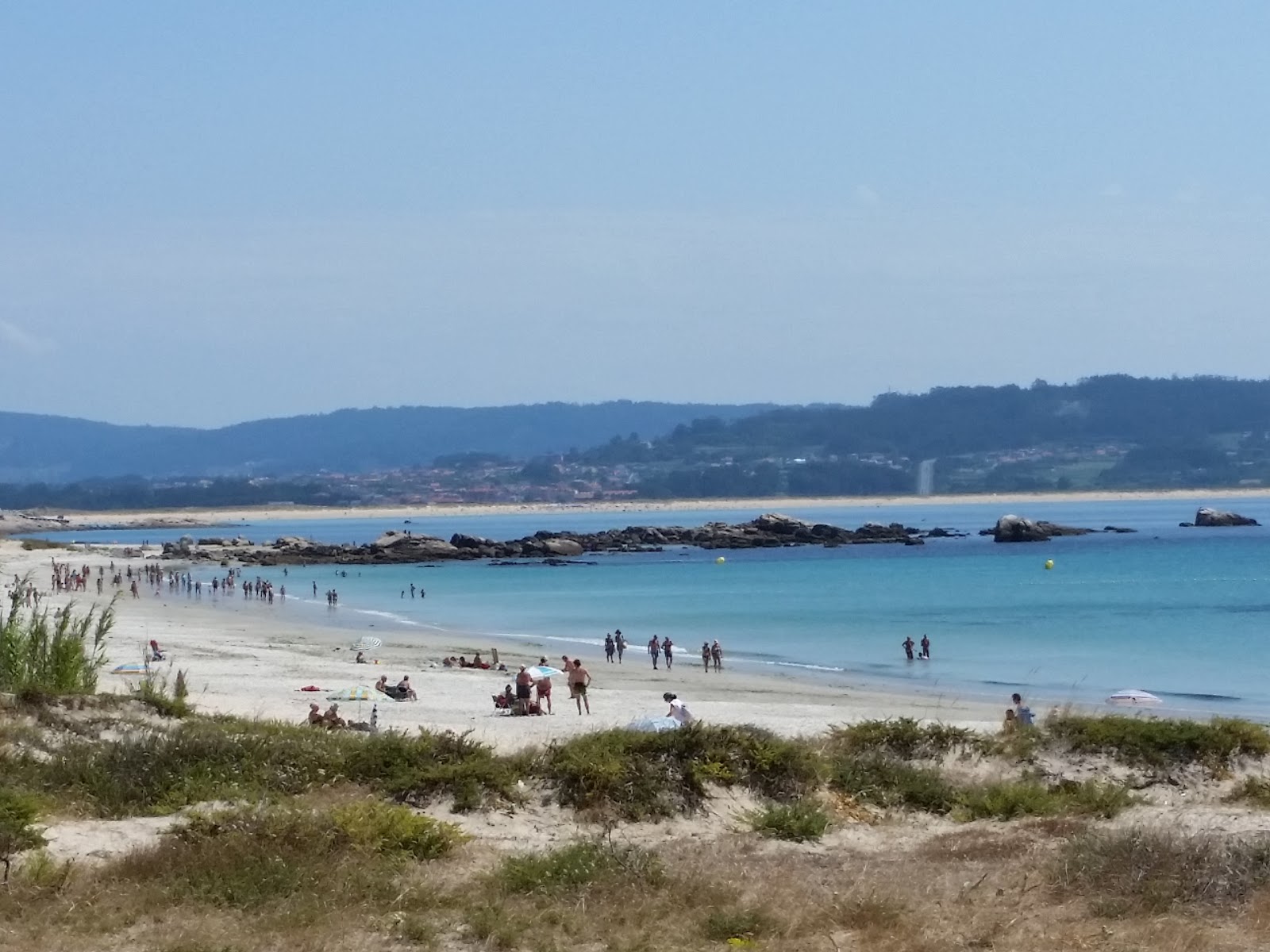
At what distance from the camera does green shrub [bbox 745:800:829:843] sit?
9.88 meters

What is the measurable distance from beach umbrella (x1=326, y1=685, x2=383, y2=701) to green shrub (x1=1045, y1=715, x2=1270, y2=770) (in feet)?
47.7

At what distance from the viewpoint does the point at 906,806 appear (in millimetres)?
10852

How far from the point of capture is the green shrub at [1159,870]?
7.84 meters

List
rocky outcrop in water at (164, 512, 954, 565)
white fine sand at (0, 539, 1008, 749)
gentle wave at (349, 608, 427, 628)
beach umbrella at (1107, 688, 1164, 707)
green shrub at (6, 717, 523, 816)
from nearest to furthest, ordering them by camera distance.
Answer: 1. green shrub at (6, 717, 523, 816)
2. white fine sand at (0, 539, 1008, 749)
3. beach umbrella at (1107, 688, 1164, 707)
4. gentle wave at (349, 608, 427, 628)
5. rocky outcrop in water at (164, 512, 954, 565)

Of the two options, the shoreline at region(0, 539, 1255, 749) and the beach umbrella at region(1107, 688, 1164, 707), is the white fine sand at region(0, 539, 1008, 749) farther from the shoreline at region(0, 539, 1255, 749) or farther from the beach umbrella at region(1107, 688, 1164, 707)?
the beach umbrella at region(1107, 688, 1164, 707)

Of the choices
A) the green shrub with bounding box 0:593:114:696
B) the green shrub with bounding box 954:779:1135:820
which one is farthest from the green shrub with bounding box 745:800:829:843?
the green shrub with bounding box 0:593:114:696

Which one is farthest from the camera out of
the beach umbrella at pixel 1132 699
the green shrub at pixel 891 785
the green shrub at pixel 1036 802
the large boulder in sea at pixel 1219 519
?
the large boulder in sea at pixel 1219 519

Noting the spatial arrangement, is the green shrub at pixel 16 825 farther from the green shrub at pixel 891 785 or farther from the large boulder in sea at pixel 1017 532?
the large boulder in sea at pixel 1017 532

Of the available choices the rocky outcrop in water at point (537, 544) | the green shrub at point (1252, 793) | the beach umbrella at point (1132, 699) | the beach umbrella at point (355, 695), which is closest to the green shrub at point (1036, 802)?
the green shrub at point (1252, 793)

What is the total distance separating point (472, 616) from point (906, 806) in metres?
43.0

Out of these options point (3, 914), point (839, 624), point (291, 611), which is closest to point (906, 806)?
point (3, 914)

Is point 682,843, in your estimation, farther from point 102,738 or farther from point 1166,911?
point 102,738

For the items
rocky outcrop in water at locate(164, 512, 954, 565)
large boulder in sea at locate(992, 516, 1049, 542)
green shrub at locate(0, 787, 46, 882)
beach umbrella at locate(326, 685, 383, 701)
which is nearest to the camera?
green shrub at locate(0, 787, 46, 882)

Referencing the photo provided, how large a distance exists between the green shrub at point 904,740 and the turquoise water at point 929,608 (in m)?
18.1
